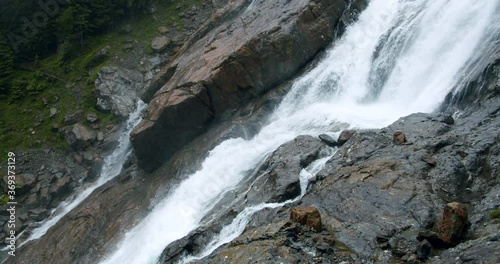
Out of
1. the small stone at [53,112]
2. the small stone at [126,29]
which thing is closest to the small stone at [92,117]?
the small stone at [53,112]

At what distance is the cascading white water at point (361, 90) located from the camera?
20156 millimetres

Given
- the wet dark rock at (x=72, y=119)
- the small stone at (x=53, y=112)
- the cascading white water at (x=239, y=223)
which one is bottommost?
the cascading white water at (x=239, y=223)

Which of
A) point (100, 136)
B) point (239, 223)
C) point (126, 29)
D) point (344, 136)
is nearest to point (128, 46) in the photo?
point (126, 29)

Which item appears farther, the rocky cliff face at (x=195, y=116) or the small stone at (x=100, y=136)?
the small stone at (x=100, y=136)

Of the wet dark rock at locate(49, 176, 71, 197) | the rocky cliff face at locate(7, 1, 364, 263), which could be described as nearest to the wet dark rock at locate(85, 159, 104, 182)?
the wet dark rock at locate(49, 176, 71, 197)

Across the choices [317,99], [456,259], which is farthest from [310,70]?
[456,259]

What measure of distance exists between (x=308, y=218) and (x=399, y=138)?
5493 mm

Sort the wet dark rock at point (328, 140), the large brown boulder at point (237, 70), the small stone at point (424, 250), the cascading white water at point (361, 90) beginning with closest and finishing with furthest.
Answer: the small stone at point (424, 250) → the wet dark rock at point (328, 140) → the cascading white water at point (361, 90) → the large brown boulder at point (237, 70)

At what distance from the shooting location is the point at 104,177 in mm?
31781

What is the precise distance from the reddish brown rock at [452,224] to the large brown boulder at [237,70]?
1579 centimetres

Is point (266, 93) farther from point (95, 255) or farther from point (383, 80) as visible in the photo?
point (95, 255)

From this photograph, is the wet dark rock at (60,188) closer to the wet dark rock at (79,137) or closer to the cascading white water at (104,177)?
the cascading white water at (104,177)

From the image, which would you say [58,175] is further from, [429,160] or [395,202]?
[429,160]

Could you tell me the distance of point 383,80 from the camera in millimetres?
22938
